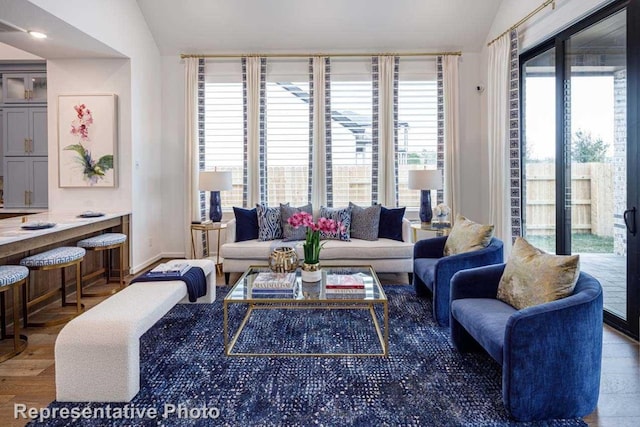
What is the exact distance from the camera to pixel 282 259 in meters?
3.33

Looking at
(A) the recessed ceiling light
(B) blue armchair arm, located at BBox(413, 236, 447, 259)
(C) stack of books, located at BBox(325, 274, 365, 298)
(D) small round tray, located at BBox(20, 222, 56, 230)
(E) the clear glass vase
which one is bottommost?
(C) stack of books, located at BBox(325, 274, 365, 298)

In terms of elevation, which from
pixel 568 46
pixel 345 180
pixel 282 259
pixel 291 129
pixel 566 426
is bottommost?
pixel 566 426

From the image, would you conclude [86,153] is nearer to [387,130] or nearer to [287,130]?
[287,130]

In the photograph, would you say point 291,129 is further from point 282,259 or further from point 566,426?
point 566,426

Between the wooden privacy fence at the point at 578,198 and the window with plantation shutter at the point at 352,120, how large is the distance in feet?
7.07

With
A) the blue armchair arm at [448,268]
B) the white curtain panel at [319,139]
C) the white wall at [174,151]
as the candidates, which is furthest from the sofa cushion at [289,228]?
the blue armchair arm at [448,268]

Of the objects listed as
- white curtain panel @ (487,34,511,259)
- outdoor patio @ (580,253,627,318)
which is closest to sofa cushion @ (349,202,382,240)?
white curtain panel @ (487,34,511,259)

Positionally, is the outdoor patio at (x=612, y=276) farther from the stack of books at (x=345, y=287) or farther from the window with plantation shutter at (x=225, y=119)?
the window with plantation shutter at (x=225, y=119)

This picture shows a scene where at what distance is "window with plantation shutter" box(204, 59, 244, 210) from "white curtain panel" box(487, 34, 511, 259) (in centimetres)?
351

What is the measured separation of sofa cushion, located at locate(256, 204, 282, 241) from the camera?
4.73m

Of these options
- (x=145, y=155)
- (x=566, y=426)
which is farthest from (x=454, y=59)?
(x=566, y=426)

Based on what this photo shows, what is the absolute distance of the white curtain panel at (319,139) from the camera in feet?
18.3

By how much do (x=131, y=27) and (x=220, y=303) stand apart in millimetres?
3701

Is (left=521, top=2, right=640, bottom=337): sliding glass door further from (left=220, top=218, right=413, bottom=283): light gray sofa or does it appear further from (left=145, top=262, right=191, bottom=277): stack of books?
(left=145, top=262, right=191, bottom=277): stack of books
